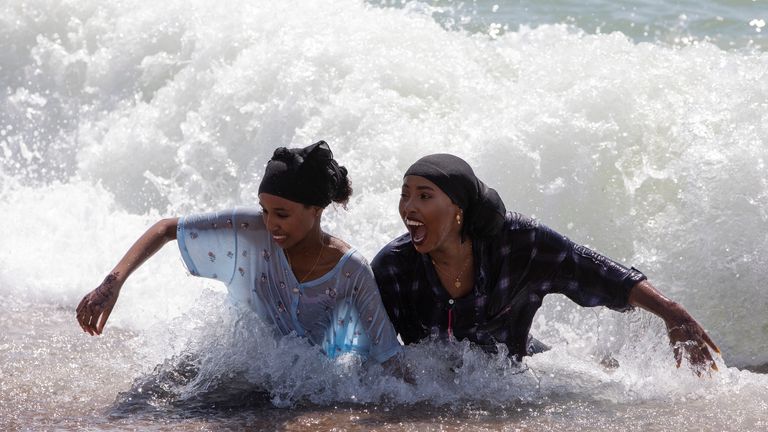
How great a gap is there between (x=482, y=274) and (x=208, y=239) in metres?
1.04

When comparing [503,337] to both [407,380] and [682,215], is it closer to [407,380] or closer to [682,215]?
[407,380]

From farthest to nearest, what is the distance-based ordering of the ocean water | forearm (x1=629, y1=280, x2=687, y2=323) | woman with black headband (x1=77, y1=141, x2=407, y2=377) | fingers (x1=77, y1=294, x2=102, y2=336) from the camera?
the ocean water < forearm (x1=629, y1=280, x2=687, y2=323) < woman with black headband (x1=77, y1=141, x2=407, y2=377) < fingers (x1=77, y1=294, x2=102, y2=336)

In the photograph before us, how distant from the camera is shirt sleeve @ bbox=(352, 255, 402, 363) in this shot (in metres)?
4.07

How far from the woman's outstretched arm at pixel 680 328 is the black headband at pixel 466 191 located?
1.98 feet

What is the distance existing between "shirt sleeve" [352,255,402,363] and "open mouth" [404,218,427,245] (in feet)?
0.73

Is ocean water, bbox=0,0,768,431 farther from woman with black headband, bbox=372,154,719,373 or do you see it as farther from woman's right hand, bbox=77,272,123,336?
woman's right hand, bbox=77,272,123,336

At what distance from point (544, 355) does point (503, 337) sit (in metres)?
0.46

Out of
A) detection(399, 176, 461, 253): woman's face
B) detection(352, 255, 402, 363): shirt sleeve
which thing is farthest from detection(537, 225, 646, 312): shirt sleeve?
detection(352, 255, 402, 363): shirt sleeve

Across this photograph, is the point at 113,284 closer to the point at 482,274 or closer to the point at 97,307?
the point at 97,307

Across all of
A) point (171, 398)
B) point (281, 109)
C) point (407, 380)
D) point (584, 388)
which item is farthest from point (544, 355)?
point (281, 109)

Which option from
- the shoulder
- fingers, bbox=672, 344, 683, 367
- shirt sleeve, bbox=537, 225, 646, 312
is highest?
the shoulder

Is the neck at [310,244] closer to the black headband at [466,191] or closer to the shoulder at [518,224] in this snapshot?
the black headband at [466,191]

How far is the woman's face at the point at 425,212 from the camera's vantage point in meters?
3.95

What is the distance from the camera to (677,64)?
273 inches
